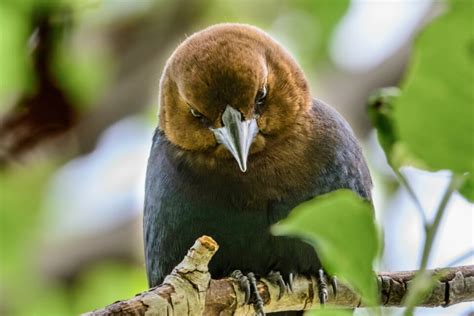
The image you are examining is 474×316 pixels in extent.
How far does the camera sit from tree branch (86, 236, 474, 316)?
6.34ft

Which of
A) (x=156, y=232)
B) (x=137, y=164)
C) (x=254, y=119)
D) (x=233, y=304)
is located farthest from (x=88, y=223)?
(x=233, y=304)

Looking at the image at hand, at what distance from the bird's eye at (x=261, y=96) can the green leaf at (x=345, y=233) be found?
→ 193 cm

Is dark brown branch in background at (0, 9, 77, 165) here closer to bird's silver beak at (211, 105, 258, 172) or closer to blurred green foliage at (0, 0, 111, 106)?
blurred green foliage at (0, 0, 111, 106)

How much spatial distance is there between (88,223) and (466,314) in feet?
12.8

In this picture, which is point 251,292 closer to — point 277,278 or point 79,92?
point 277,278

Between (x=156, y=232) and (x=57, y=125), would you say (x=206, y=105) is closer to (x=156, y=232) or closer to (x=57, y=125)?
(x=156, y=232)

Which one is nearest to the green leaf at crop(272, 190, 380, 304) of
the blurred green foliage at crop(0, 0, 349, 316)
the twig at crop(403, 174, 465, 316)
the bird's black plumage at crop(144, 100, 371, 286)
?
the twig at crop(403, 174, 465, 316)

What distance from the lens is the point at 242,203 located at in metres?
3.18

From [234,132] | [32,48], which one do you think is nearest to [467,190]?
[234,132]

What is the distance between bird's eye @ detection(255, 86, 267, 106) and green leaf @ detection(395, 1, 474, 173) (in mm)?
1961

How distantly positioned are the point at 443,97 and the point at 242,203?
6.82ft

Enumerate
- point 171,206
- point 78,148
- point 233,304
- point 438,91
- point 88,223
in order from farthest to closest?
1. point 88,223
2. point 78,148
3. point 171,206
4. point 233,304
5. point 438,91

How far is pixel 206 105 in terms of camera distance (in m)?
3.05

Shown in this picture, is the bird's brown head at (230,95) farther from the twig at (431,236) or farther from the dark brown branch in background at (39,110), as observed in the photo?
the twig at (431,236)
